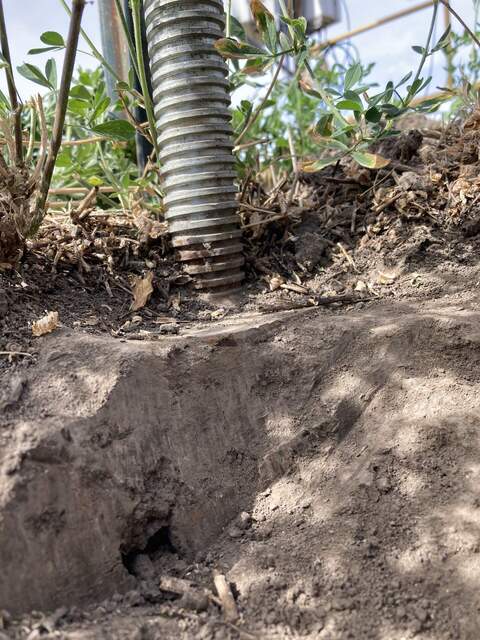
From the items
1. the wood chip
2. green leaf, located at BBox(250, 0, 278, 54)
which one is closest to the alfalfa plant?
green leaf, located at BBox(250, 0, 278, 54)

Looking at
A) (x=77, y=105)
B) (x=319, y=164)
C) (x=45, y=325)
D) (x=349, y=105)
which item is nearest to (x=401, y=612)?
(x=45, y=325)

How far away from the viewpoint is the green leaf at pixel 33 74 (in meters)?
2.32

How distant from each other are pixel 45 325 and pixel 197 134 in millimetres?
941

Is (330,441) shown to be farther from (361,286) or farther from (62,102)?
(62,102)

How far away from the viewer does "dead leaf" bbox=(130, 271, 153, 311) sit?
7.09 ft

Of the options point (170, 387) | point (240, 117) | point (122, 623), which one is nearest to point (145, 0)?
point (240, 117)

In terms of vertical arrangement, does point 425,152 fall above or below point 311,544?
above

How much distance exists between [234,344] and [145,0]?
1.37 m

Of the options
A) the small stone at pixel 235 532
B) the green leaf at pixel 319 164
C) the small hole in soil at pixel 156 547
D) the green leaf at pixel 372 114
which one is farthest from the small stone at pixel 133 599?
the green leaf at pixel 372 114

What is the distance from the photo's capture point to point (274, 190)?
265 centimetres

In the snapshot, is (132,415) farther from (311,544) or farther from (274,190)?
(274,190)

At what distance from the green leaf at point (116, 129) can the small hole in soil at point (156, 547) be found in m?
1.53

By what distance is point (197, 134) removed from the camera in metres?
2.27

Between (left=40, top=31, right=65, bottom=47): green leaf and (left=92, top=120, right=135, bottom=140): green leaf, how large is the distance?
335 millimetres
